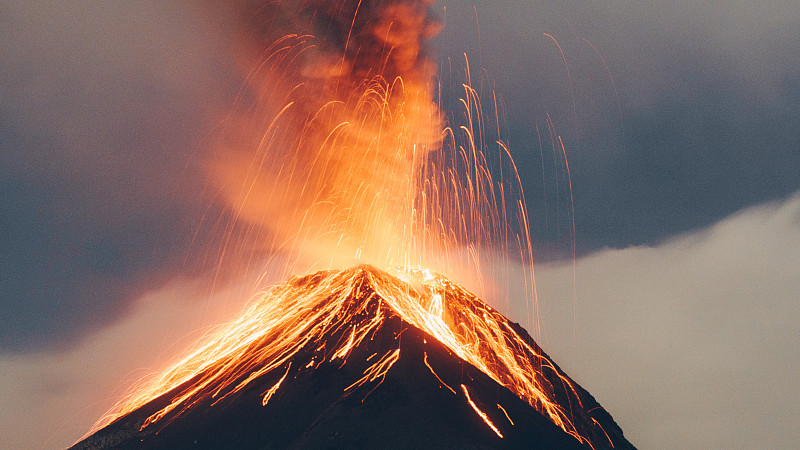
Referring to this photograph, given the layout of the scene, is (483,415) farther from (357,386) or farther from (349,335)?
(349,335)

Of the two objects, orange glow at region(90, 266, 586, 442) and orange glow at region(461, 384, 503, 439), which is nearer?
orange glow at region(461, 384, 503, 439)

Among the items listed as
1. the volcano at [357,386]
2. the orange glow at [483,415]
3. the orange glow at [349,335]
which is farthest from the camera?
the orange glow at [349,335]

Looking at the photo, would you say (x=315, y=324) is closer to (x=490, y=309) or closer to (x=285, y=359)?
(x=285, y=359)

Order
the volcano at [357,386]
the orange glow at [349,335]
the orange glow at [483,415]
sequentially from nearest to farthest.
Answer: the volcano at [357,386] < the orange glow at [483,415] < the orange glow at [349,335]

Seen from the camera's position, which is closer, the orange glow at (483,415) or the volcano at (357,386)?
the volcano at (357,386)

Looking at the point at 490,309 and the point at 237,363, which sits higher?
the point at 237,363

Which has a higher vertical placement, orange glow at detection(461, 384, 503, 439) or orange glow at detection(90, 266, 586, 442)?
orange glow at detection(90, 266, 586, 442)

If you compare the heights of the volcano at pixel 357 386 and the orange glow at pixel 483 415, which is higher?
the volcano at pixel 357 386

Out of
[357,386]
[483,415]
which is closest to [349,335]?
[357,386]

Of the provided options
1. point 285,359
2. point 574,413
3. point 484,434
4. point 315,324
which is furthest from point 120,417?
point 574,413
